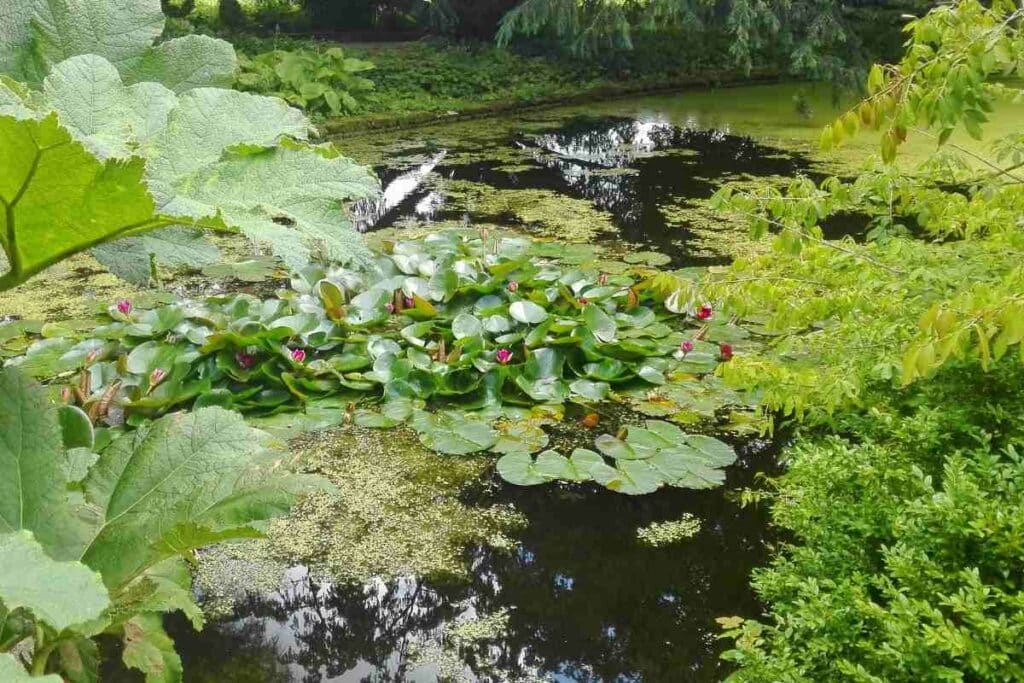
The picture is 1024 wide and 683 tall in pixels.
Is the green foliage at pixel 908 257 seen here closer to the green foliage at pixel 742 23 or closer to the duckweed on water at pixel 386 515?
the duckweed on water at pixel 386 515

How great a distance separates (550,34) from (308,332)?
25.7 feet

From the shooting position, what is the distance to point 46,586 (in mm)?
364

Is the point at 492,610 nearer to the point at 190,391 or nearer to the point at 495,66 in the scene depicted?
the point at 190,391

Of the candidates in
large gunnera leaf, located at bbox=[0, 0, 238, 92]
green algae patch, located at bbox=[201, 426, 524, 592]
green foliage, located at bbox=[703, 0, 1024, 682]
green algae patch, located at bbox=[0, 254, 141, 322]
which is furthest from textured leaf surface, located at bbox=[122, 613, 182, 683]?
green algae patch, located at bbox=[0, 254, 141, 322]

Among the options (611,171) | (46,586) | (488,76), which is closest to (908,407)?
(46,586)

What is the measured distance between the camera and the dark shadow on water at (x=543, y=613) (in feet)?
5.87

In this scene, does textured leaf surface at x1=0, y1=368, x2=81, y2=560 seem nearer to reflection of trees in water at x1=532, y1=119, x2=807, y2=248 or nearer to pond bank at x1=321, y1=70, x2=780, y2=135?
reflection of trees in water at x1=532, y1=119, x2=807, y2=248

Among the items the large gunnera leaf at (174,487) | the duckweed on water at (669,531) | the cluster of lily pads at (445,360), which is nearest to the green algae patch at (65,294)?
the cluster of lily pads at (445,360)

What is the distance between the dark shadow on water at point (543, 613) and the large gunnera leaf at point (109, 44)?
1.44 meters

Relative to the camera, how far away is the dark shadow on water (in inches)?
70.4

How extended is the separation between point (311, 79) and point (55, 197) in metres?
7.89

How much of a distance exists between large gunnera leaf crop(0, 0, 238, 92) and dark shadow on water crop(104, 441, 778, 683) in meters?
1.44

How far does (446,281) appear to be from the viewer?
10.5ft

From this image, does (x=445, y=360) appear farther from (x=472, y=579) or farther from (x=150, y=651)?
(x=150, y=651)
